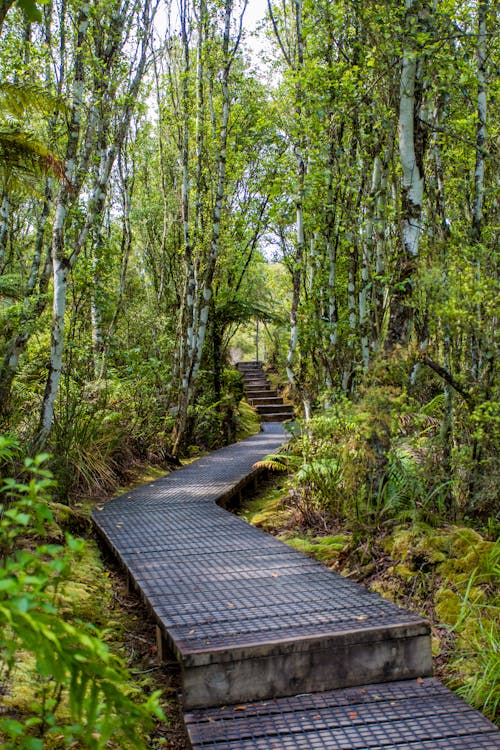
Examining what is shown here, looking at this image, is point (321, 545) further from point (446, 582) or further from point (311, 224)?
point (311, 224)

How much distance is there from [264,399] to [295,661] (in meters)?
18.8

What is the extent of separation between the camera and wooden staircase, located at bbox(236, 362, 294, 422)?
20.9 meters

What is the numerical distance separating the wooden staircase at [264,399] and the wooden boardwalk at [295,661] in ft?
51.0

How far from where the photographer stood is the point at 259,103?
711 inches

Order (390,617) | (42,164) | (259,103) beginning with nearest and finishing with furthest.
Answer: (390,617), (42,164), (259,103)

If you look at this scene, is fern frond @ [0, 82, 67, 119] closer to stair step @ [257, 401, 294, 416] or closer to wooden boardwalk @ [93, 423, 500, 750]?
wooden boardwalk @ [93, 423, 500, 750]

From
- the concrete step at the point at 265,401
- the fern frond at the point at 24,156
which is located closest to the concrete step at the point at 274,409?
the concrete step at the point at 265,401

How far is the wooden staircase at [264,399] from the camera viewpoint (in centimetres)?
2094

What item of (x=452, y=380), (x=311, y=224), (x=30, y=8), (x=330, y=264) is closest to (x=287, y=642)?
(x=452, y=380)

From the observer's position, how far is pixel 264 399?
22.4 metres

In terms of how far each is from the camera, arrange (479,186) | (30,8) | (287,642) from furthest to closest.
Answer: (479,186) < (287,642) < (30,8)

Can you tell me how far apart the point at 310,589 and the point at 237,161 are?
12428 millimetres

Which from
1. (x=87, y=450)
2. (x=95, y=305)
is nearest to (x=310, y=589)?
(x=87, y=450)

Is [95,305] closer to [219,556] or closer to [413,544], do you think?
[219,556]
